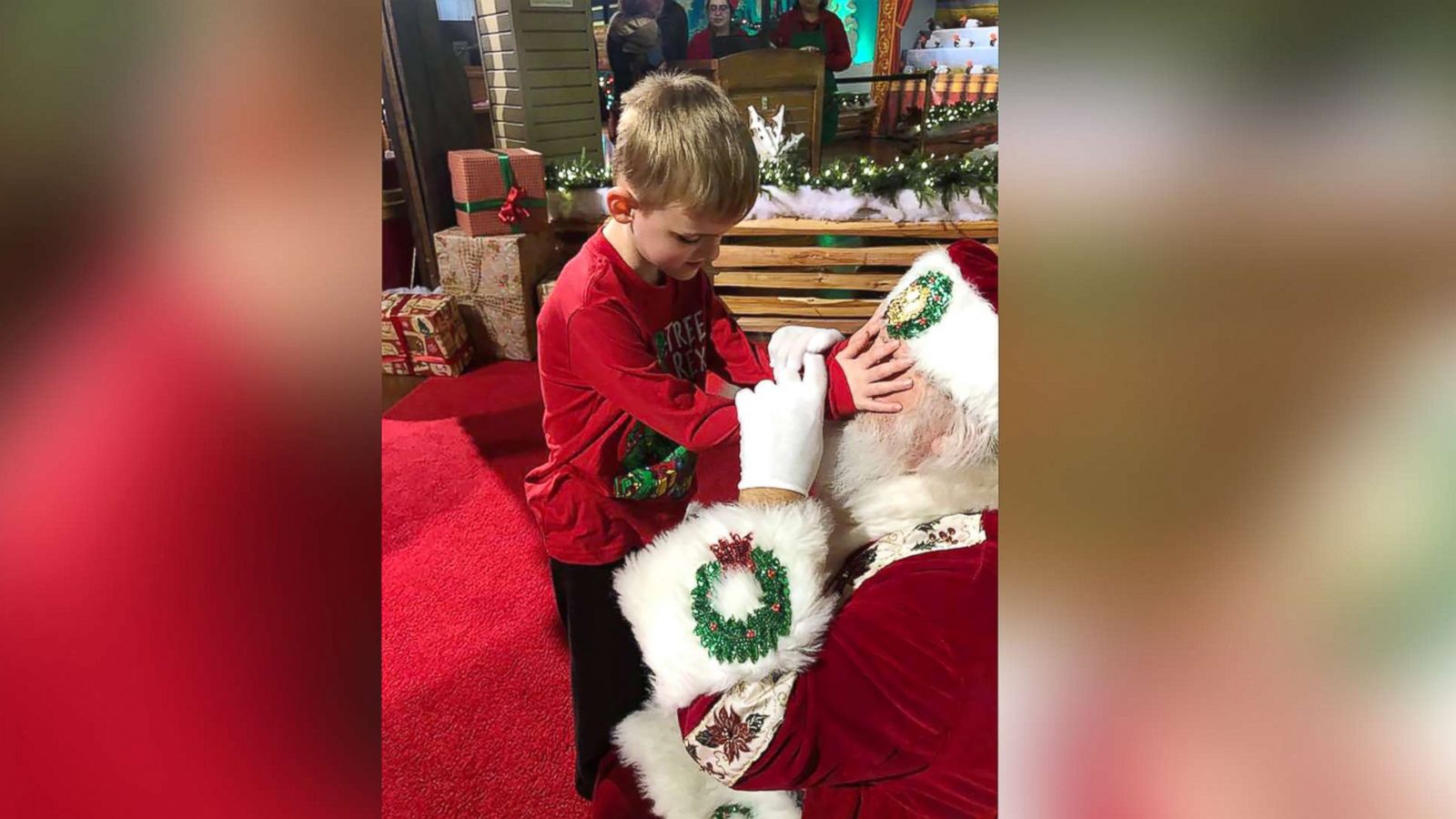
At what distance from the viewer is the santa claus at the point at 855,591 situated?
465 mm

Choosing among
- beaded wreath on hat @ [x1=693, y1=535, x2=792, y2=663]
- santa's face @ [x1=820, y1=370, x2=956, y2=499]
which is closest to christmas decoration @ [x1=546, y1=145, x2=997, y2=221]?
santa's face @ [x1=820, y1=370, x2=956, y2=499]

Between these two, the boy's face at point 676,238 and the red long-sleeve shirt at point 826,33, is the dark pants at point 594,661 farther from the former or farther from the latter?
the red long-sleeve shirt at point 826,33

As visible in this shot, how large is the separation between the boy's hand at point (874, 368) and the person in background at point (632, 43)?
194 mm

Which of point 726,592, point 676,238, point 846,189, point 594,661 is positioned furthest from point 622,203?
point 594,661

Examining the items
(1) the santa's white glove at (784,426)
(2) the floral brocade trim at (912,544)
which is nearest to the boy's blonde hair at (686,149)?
(1) the santa's white glove at (784,426)

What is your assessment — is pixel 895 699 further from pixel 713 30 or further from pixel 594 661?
pixel 713 30

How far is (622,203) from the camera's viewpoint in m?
0.47

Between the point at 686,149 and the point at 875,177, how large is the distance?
12cm

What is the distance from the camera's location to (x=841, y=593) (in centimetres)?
54

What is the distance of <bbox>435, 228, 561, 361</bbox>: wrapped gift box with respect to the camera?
20.4 inches
